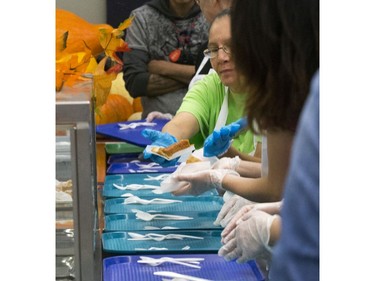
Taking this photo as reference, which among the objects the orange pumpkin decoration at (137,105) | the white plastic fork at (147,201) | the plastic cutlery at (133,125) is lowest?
the white plastic fork at (147,201)

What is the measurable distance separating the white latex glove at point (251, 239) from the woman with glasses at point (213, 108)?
205 millimetres

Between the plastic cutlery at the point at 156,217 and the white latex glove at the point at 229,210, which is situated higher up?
the white latex glove at the point at 229,210

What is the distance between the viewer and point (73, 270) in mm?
1130

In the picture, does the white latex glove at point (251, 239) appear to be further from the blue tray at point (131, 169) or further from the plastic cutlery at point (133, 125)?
the plastic cutlery at point (133, 125)

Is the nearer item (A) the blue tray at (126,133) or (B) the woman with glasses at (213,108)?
(B) the woman with glasses at (213,108)

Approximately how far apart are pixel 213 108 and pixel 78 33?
42cm

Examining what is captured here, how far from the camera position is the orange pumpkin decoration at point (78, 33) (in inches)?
54.0

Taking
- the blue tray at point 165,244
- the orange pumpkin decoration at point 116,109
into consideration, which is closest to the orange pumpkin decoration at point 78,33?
the blue tray at point 165,244

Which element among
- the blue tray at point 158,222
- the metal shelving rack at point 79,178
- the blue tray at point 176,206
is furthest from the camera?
the blue tray at point 176,206

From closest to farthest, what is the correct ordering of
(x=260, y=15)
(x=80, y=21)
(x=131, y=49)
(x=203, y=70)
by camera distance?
(x=260, y=15) < (x=80, y=21) < (x=203, y=70) < (x=131, y=49)
